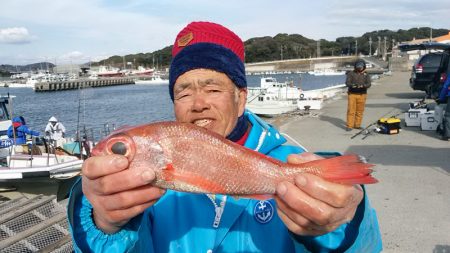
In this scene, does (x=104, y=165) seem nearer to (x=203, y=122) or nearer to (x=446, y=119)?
(x=203, y=122)

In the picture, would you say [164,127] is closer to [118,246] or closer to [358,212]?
[118,246]

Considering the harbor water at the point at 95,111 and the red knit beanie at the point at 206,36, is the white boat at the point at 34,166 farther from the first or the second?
the red knit beanie at the point at 206,36

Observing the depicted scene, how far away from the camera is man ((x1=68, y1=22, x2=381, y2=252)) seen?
1821mm

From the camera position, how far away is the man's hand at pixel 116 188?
1779mm

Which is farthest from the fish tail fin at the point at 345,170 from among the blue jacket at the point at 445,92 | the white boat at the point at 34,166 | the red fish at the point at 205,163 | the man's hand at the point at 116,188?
the white boat at the point at 34,166

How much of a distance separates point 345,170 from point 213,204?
0.87 meters

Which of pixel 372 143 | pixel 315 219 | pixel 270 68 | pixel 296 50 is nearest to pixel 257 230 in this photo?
pixel 315 219

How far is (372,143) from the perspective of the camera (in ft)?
38.2

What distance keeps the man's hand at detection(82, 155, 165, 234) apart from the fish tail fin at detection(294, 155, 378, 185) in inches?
29.8

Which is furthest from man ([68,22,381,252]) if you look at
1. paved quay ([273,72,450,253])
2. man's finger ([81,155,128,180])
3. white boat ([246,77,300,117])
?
white boat ([246,77,300,117])

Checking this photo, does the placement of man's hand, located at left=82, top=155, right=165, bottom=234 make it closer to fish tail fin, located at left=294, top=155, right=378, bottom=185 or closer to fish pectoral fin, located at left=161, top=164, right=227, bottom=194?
fish pectoral fin, located at left=161, top=164, right=227, bottom=194

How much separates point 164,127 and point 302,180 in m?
0.69

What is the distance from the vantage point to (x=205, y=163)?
200 cm

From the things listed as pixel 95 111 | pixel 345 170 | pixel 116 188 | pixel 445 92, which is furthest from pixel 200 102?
pixel 95 111
